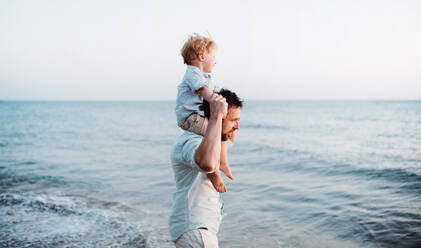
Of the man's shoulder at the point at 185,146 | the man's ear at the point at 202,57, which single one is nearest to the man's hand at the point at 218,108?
the man's shoulder at the point at 185,146

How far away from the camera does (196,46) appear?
255cm

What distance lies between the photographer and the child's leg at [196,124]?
2.30 metres

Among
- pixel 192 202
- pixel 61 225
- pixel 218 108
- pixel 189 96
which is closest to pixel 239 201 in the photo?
pixel 61 225

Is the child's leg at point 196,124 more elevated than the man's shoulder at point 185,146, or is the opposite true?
the child's leg at point 196,124

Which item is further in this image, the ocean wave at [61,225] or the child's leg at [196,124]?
the ocean wave at [61,225]

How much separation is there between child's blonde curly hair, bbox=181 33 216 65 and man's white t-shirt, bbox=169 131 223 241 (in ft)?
2.32

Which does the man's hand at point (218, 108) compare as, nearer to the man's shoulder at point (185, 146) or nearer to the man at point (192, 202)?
the man at point (192, 202)

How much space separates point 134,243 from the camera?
5.57 meters

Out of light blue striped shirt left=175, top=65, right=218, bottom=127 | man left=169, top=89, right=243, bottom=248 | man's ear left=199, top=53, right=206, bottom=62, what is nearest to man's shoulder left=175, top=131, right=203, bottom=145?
man left=169, top=89, right=243, bottom=248

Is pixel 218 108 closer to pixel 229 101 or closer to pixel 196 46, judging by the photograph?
pixel 229 101

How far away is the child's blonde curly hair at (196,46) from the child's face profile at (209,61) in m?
0.04

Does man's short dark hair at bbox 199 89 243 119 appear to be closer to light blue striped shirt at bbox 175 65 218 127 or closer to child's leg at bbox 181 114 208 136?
child's leg at bbox 181 114 208 136

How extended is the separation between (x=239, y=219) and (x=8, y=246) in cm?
401

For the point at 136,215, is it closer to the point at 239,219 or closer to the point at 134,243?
the point at 134,243
